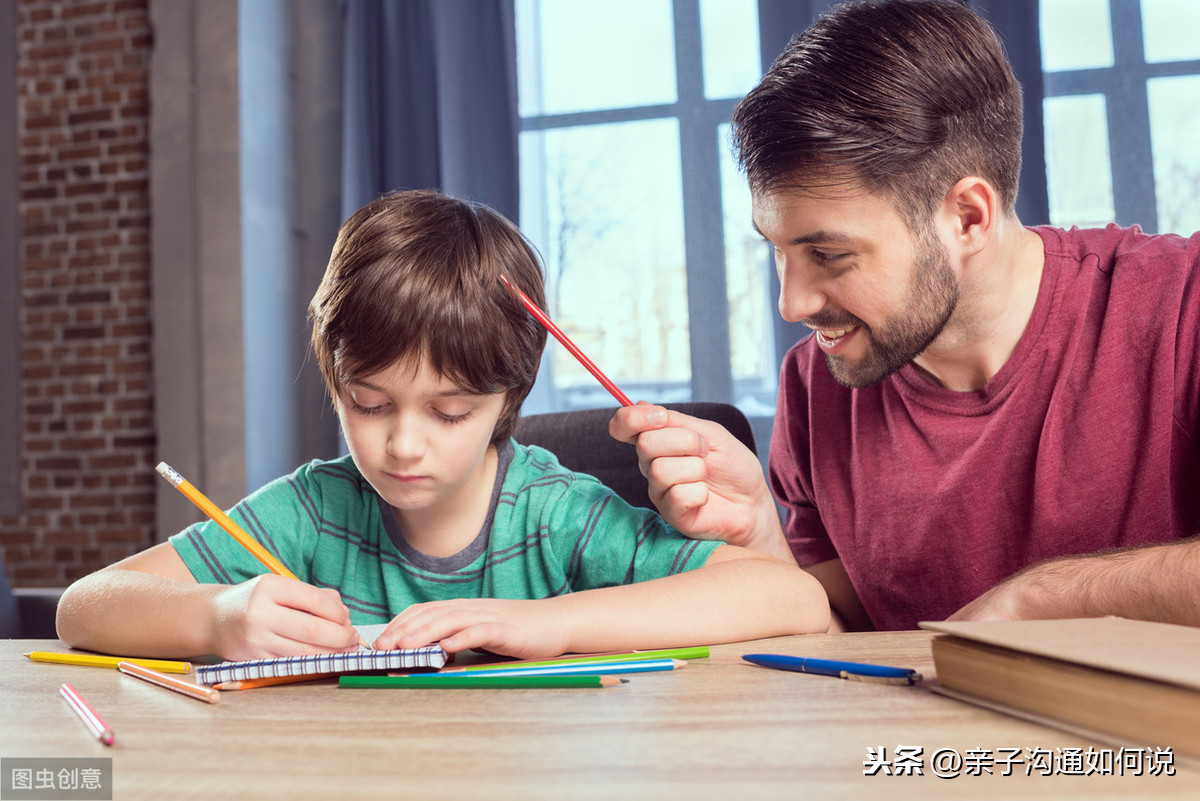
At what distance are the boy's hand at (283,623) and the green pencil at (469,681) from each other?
0.11 metres

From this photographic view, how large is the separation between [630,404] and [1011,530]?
0.57m

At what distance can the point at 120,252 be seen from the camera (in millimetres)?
3863

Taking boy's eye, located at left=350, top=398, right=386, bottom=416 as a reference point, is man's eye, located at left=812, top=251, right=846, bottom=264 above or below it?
above

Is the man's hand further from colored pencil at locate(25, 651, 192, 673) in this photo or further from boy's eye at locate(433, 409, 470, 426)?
colored pencil at locate(25, 651, 192, 673)

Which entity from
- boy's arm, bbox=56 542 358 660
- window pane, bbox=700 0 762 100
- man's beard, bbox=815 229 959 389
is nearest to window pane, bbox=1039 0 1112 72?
window pane, bbox=700 0 762 100

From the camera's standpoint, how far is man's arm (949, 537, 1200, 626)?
0.93 metres

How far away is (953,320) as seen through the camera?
1.30 meters

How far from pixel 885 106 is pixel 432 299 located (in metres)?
0.62

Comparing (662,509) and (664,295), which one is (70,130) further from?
(662,509)

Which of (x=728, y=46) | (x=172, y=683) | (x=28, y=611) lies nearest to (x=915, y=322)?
(x=172, y=683)

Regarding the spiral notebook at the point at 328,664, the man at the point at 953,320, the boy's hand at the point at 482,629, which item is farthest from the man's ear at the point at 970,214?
the spiral notebook at the point at 328,664

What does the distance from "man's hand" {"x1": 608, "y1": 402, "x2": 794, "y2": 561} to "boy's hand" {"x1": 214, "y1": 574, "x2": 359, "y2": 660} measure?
1.27 feet

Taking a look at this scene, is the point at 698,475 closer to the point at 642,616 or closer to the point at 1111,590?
the point at 642,616

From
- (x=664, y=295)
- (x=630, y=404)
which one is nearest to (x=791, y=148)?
(x=630, y=404)
